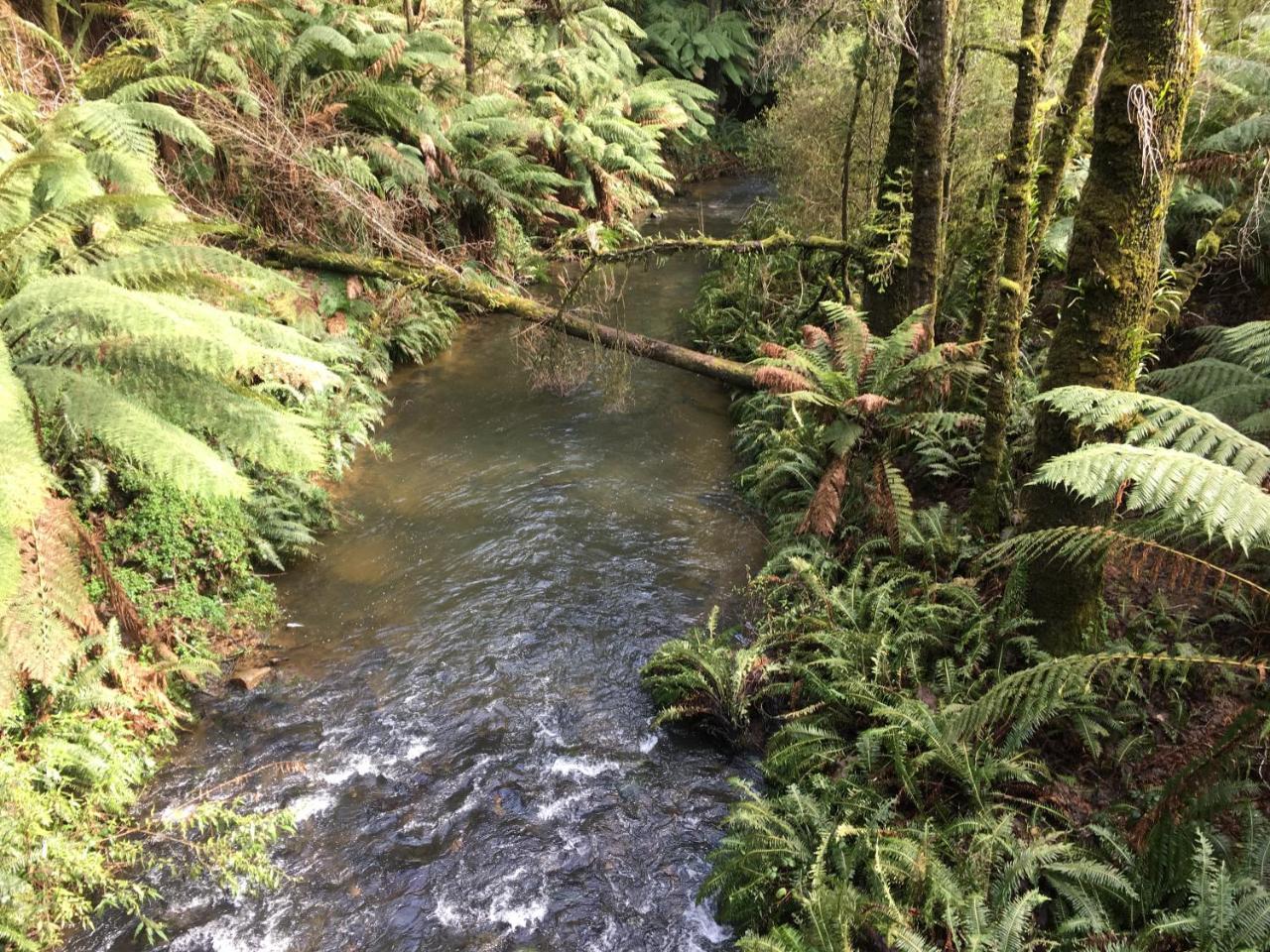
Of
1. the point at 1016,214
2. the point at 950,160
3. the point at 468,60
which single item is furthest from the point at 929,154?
the point at 468,60

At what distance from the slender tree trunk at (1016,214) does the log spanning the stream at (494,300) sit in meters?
2.94

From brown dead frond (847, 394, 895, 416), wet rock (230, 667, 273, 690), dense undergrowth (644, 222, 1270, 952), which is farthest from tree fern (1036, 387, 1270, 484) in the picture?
wet rock (230, 667, 273, 690)

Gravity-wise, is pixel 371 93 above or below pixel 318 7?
below

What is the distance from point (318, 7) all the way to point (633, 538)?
31.9 feet

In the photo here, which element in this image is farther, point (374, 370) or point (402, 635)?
point (374, 370)

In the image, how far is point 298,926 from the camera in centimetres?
335

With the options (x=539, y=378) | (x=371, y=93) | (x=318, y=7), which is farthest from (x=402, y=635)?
(x=318, y=7)

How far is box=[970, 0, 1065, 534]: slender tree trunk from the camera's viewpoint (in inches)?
156

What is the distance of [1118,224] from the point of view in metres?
3.10

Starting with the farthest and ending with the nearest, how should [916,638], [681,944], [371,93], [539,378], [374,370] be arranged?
[371,93], [374,370], [539,378], [916,638], [681,944]

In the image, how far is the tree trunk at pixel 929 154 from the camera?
486cm

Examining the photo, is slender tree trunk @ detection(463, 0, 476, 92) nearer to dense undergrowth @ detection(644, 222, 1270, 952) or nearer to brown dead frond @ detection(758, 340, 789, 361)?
brown dead frond @ detection(758, 340, 789, 361)

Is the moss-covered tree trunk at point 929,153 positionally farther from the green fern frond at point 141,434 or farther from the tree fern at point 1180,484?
the green fern frond at point 141,434

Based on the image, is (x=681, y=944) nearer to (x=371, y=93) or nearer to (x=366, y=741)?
(x=366, y=741)
